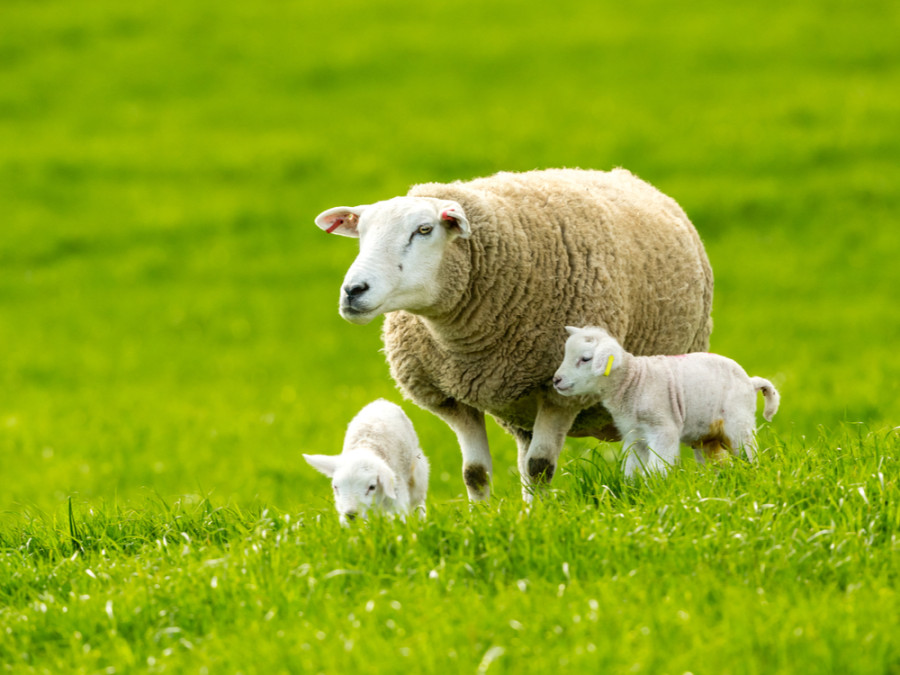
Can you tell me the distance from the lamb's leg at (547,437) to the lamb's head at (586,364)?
490 millimetres

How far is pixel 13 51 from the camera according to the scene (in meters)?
26.3

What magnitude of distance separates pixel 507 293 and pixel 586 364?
2.31 feet

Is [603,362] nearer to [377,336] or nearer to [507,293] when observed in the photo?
[507,293]

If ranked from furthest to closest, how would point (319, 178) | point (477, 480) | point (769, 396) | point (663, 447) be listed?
point (319, 178) < point (477, 480) < point (769, 396) < point (663, 447)

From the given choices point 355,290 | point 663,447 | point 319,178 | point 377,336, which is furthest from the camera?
point 319,178

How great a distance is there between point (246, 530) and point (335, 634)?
Answer: 1227 millimetres

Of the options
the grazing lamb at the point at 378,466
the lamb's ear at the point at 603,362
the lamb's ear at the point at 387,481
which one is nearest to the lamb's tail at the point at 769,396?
the lamb's ear at the point at 603,362

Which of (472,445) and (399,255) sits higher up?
(399,255)

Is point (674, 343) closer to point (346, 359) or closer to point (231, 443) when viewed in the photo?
point (231, 443)

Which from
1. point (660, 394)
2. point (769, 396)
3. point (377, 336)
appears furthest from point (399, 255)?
point (377, 336)

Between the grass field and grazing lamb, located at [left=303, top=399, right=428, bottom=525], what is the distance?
0.23 meters

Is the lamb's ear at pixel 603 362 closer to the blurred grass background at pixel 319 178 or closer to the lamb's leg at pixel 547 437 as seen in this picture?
the lamb's leg at pixel 547 437

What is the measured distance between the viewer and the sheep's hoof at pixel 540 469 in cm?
550

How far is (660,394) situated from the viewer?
5.02m
